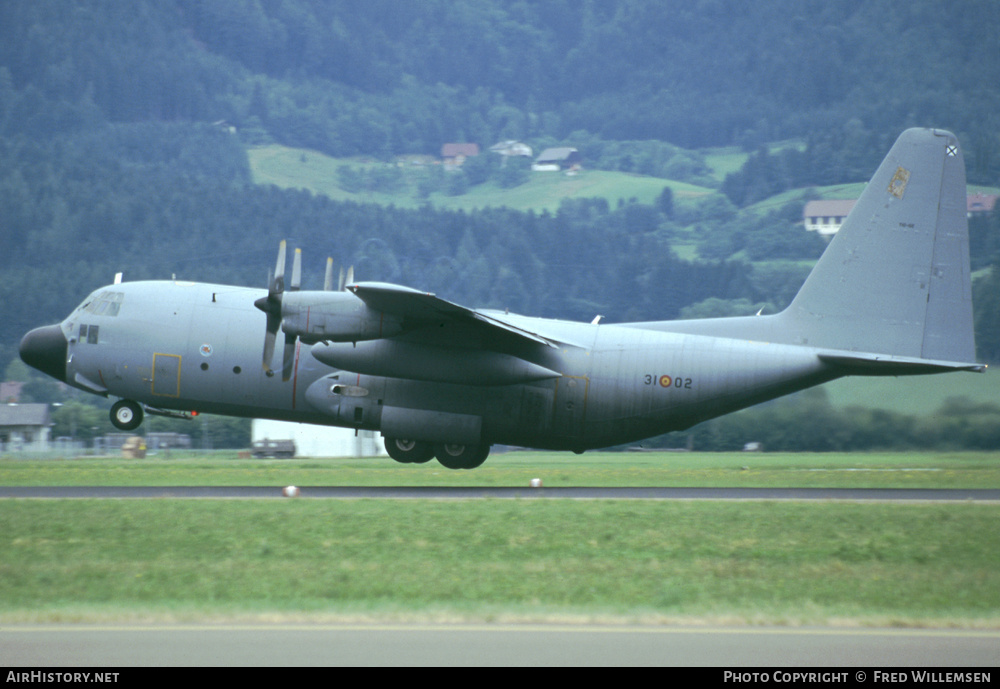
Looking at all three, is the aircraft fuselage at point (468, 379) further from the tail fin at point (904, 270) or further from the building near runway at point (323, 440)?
the building near runway at point (323, 440)

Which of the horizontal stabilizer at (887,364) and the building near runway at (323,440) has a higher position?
the horizontal stabilizer at (887,364)

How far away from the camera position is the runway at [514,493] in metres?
23.0

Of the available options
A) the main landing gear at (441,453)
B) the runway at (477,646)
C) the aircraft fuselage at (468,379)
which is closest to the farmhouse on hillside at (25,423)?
the aircraft fuselage at (468,379)

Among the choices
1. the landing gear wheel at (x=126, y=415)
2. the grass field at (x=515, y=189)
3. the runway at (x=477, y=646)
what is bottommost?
the runway at (x=477, y=646)

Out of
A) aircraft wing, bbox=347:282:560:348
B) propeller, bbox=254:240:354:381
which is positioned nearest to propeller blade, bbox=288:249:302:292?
propeller, bbox=254:240:354:381

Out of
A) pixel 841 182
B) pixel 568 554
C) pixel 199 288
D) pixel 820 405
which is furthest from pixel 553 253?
pixel 568 554

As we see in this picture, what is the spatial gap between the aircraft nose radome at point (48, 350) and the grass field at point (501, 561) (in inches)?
265

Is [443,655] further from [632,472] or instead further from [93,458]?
[93,458]

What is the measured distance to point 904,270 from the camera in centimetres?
2556

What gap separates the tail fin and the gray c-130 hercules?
0.11ft

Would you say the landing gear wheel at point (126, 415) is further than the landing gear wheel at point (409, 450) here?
No

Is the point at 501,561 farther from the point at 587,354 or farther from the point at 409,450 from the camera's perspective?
the point at 409,450

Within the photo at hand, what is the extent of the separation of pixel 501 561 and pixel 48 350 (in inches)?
630

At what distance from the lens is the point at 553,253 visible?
13638 cm
